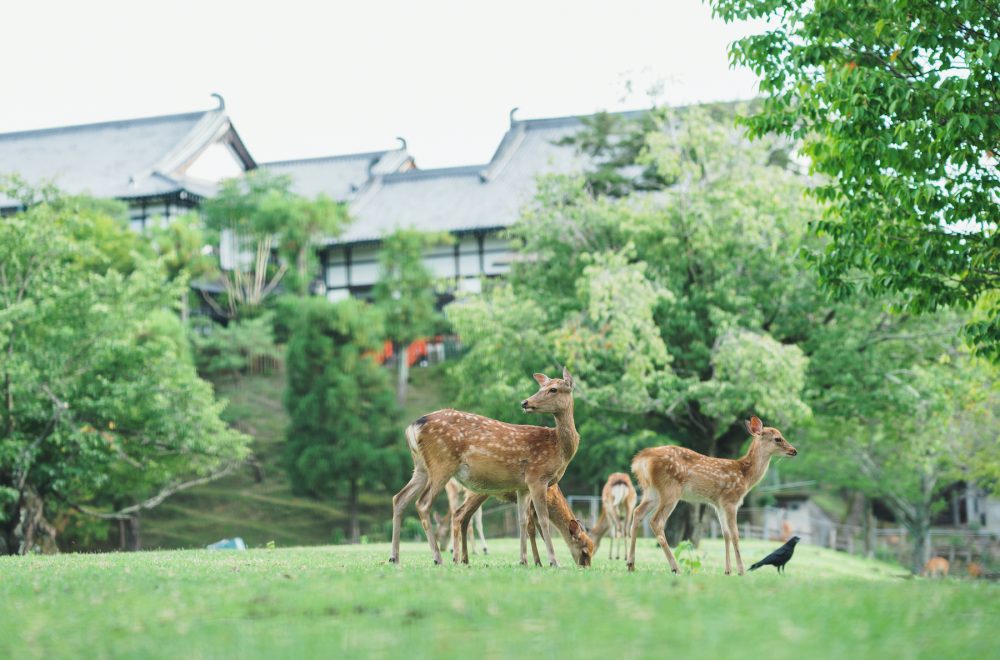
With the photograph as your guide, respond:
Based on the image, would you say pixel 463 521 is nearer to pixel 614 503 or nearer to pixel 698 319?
pixel 614 503

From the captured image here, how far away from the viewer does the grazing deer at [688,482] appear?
10188mm

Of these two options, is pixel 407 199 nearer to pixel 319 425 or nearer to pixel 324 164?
pixel 324 164

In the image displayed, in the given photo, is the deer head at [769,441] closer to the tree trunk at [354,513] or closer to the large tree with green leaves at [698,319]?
the large tree with green leaves at [698,319]

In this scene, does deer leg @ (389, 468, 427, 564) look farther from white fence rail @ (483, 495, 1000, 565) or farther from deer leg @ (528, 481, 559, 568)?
white fence rail @ (483, 495, 1000, 565)

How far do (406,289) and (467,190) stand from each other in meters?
10.3

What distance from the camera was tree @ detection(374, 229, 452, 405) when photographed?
34.8 meters

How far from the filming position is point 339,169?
51344 mm

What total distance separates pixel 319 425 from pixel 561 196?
10235 mm

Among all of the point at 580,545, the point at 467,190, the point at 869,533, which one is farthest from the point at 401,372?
the point at 580,545

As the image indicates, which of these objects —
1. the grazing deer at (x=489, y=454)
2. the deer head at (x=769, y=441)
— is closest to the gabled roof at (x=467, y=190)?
the deer head at (x=769, y=441)

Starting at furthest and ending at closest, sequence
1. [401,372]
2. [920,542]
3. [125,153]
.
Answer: [125,153] < [401,372] < [920,542]

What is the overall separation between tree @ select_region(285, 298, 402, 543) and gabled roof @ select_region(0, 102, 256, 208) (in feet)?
40.6

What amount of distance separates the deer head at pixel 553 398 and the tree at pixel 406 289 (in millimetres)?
24528

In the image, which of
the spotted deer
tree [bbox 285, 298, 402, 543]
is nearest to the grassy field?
the spotted deer
